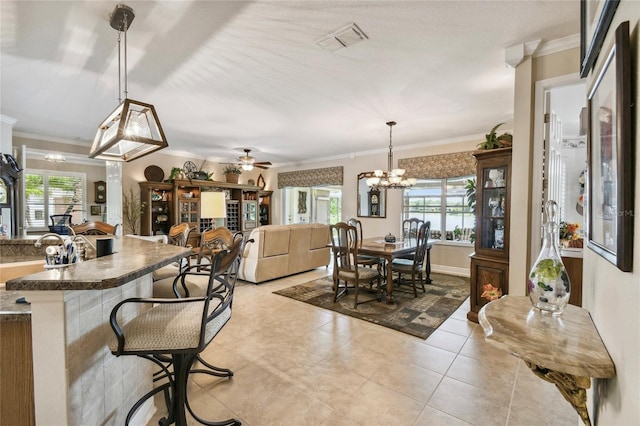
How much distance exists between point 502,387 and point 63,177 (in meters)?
9.16

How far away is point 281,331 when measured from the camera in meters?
2.95

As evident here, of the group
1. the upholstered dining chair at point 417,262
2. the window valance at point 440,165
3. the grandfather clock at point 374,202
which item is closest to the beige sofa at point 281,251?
the upholstered dining chair at point 417,262

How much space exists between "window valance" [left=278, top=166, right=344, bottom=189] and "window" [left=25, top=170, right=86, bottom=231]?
15.9ft

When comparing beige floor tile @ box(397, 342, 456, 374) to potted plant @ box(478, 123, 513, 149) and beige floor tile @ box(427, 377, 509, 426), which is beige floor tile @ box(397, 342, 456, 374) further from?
potted plant @ box(478, 123, 513, 149)

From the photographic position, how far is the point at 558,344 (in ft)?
2.90

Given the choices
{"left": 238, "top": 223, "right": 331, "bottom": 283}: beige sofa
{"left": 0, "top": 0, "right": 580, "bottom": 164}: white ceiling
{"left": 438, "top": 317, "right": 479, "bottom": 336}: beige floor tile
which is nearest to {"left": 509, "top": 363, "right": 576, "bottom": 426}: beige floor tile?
{"left": 438, "top": 317, "right": 479, "bottom": 336}: beige floor tile

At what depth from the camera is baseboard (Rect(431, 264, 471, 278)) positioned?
5427mm

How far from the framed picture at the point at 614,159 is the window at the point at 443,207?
4.83 metres

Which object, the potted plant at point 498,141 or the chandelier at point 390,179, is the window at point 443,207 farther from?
the potted plant at point 498,141

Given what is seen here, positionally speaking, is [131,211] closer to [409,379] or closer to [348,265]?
[348,265]

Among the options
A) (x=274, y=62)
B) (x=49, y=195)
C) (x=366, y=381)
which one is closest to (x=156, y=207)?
(x=49, y=195)

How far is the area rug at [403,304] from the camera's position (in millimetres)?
3131

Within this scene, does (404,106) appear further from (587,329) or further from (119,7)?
(587,329)

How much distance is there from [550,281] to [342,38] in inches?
85.0
